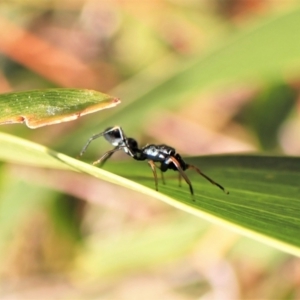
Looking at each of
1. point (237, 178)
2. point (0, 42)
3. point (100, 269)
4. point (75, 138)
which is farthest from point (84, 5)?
point (237, 178)

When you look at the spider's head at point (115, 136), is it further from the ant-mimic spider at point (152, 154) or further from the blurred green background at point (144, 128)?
the blurred green background at point (144, 128)

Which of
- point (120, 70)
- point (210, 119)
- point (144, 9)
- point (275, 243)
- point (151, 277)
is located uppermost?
point (275, 243)

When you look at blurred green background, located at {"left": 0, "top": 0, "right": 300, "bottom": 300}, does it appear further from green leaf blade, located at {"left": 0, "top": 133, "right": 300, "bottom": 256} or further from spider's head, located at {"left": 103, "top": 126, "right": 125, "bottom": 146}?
green leaf blade, located at {"left": 0, "top": 133, "right": 300, "bottom": 256}

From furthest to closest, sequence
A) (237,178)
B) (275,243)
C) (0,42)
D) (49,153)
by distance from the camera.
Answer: (0,42) < (237,178) < (49,153) < (275,243)

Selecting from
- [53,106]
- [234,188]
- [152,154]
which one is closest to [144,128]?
[152,154]

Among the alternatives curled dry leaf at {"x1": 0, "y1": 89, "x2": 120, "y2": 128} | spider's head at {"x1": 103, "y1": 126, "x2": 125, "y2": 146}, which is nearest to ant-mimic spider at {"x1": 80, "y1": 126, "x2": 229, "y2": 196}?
spider's head at {"x1": 103, "y1": 126, "x2": 125, "y2": 146}

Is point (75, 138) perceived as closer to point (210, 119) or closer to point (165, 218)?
point (165, 218)
